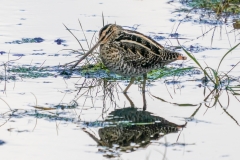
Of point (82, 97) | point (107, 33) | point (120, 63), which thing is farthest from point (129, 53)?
point (82, 97)

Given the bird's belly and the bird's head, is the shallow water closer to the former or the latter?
the bird's belly

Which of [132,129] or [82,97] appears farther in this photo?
[82,97]

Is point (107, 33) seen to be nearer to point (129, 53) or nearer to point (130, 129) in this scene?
point (129, 53)

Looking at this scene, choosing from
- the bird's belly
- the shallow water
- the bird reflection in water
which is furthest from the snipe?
the bird reflection in water

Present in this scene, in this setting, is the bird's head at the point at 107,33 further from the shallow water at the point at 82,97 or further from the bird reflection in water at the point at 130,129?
the bird reflection in water at the point at 130,129

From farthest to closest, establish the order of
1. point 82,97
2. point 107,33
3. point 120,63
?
point 107,33, point 120,63, point 82,97

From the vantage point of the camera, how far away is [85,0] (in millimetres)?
13344

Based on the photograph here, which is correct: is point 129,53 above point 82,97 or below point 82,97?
above

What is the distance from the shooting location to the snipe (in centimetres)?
853

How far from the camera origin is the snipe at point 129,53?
28.0 ft

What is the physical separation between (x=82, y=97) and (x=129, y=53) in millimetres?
755

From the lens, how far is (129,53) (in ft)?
28.2

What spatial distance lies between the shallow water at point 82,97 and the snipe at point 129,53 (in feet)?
0.76

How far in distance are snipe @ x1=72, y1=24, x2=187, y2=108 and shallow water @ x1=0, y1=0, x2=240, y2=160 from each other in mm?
233
